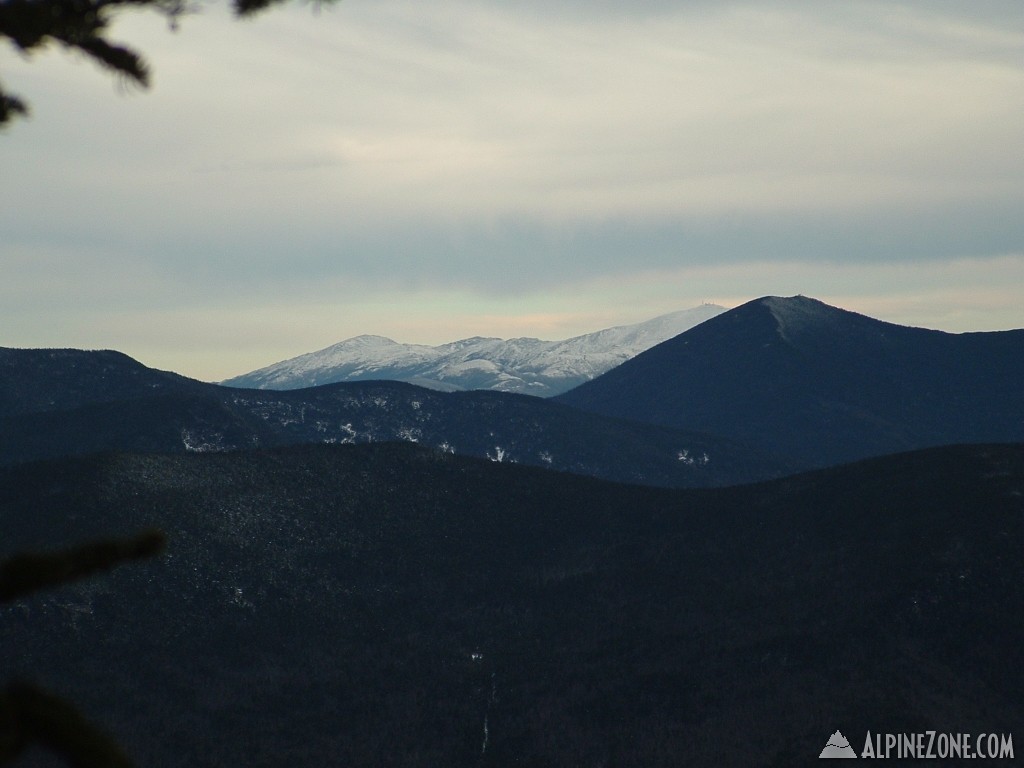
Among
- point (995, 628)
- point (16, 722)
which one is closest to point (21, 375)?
point (995, 628)

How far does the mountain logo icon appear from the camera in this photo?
6334 centimetres

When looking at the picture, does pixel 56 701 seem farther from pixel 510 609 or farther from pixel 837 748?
pixel 510 609

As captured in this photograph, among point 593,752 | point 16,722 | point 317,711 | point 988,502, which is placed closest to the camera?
point 16,722

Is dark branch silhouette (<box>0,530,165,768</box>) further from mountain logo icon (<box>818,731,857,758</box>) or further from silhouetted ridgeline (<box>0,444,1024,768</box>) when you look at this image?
mountain logo icon (<box>818,731,857,758</box>)

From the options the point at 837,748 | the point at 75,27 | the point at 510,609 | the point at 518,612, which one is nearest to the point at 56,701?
the point at 75,27

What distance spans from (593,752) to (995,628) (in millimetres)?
32621

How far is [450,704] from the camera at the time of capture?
7625cm

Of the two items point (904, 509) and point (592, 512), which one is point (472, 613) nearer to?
point (592, 512)

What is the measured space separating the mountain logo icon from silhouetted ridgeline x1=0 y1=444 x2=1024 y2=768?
70 centimetres

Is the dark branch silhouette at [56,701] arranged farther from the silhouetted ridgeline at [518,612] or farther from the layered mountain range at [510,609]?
the silhouetted ridgeline at [518,612]

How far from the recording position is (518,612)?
9369cm

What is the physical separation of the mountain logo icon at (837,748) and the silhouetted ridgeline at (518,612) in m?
0.70

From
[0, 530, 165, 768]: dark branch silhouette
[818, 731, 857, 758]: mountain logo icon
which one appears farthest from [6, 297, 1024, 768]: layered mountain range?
[0, 530, 165, 768]: dark branch silhouette

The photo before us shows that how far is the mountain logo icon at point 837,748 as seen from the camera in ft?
208
